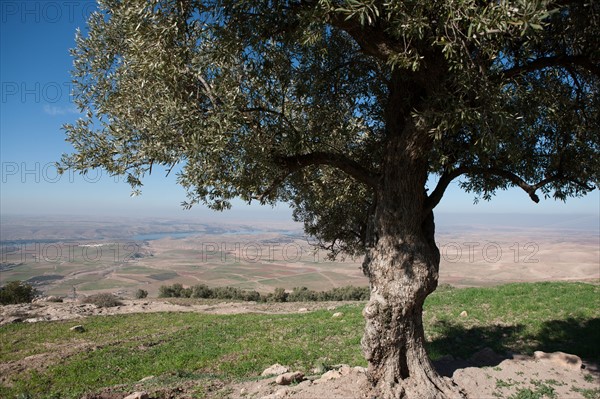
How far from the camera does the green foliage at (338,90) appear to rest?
5770 mm

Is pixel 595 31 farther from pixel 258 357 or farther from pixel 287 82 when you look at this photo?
pixel 258 357

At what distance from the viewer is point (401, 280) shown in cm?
702

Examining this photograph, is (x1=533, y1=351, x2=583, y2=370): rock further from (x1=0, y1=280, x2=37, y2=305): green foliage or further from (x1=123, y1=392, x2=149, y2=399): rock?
(x1=0, y1=280, x2=37, y2=305): green foliage

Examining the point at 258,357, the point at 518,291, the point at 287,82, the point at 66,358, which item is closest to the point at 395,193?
the point at 287,82

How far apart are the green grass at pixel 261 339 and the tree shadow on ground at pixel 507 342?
3 centimetres

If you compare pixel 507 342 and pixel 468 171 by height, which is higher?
pixel 468 171

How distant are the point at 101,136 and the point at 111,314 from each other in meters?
19.3

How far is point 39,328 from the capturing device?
18719mm

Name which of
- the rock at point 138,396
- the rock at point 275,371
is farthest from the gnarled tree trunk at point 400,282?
the rock at point 138,396

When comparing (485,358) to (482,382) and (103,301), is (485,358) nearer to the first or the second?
(482,382)

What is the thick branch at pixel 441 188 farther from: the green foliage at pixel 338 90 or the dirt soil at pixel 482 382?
the dirt soil at pixel 482 382

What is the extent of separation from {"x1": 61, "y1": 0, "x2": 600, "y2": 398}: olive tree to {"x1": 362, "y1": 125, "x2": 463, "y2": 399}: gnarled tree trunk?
3 cm

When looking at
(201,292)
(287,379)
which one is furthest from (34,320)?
(287,379)

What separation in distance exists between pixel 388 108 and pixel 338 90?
7.49ft
